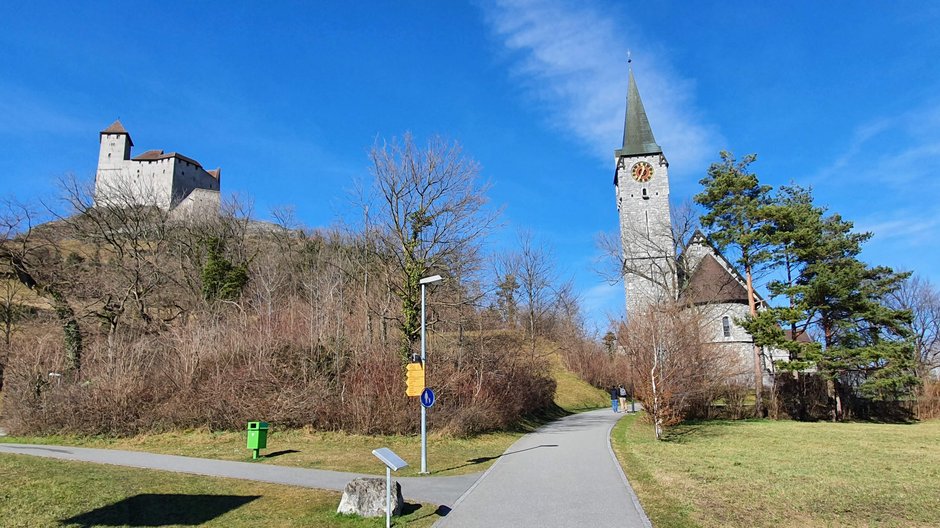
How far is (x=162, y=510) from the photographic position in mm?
8219

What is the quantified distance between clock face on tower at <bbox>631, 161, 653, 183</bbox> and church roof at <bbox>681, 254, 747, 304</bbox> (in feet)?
29.6

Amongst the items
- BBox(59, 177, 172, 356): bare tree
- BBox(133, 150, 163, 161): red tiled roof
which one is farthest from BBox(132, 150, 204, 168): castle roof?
BBox(59, 177, 172, 356): bare tree

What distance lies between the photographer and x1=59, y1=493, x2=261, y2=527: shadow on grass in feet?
24.8

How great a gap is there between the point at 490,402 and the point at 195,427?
9.42m

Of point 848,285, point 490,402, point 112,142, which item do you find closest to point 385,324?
point 490,402

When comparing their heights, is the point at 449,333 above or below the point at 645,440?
above

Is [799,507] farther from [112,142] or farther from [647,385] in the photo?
[112,142]

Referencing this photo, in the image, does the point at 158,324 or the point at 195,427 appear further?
the point at 158,324

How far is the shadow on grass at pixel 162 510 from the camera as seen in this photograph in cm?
757

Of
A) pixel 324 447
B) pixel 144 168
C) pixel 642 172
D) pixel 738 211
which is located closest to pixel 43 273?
pixel 324 447

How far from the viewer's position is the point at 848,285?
Result: 27.8m

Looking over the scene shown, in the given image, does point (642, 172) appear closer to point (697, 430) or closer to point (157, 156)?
point (697, 430)

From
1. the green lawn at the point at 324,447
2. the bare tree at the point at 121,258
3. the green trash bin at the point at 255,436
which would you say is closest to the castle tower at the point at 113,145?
the bare tree at the point at 121,258

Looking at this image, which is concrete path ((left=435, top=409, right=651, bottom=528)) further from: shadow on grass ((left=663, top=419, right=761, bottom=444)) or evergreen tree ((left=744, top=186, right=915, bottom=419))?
evergreen tree ((left=744, top=186, right=915, bottom=419))
